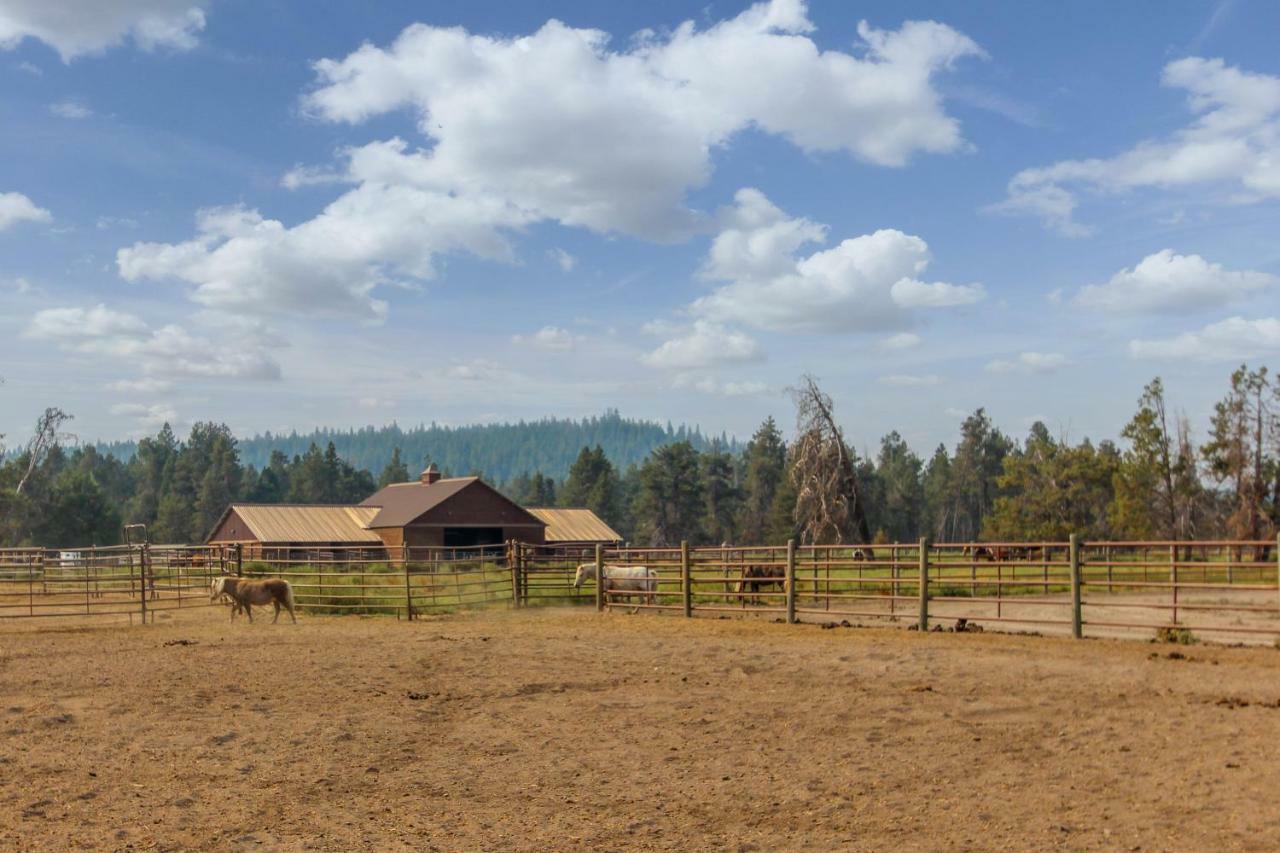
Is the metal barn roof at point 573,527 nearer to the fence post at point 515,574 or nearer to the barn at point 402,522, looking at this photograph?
the barn at point 402,522

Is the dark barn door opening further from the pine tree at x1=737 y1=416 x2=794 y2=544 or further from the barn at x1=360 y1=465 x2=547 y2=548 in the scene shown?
the pine tree at x1=737 y1=416 x2=794 y2=544

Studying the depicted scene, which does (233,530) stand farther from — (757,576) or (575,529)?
(757,576)

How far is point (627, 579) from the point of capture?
20.0 m

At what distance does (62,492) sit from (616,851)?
3587 inches

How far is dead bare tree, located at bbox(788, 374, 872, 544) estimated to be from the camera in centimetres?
3297

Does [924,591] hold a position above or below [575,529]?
above

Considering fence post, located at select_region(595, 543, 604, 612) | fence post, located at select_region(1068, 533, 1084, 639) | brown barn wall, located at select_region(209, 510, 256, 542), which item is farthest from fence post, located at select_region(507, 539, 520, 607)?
brown barn wall, located at select_region(209, 510, 256, 542)

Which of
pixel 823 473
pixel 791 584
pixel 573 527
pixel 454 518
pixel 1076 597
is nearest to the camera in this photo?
pixel 1076 597

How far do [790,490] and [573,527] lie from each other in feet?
86.7

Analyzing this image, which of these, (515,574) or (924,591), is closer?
(924,591)

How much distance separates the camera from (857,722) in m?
8.72

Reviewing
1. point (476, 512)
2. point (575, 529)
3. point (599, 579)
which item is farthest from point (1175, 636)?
point (575, 529)

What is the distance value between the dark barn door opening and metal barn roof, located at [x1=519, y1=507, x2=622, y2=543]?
257 centimetres

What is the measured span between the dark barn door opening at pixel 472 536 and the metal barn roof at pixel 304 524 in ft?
11.3
